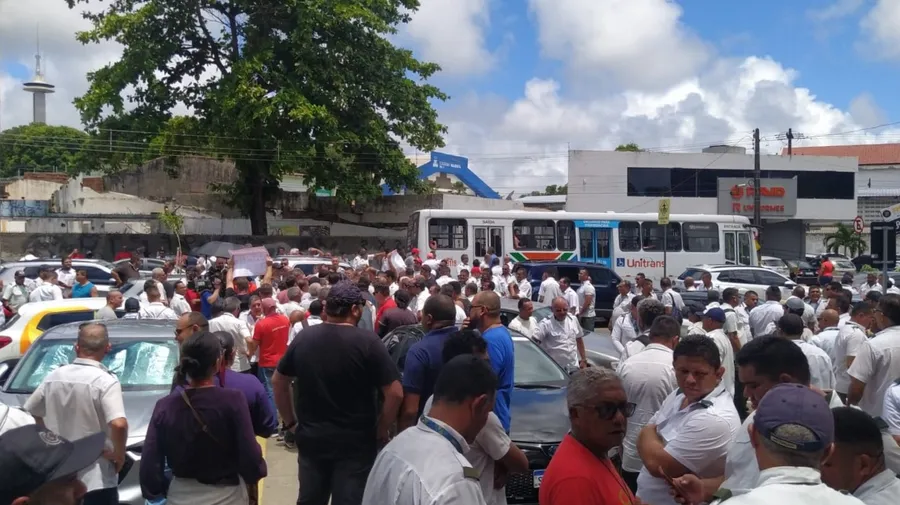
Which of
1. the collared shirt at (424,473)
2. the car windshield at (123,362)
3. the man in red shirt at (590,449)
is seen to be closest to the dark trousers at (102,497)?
the collared shirt at (424,473)

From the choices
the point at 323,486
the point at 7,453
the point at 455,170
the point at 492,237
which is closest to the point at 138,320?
the point at 323,486

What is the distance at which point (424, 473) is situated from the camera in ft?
8.68

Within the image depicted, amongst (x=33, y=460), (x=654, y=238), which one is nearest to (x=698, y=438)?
(x=33, y=460)

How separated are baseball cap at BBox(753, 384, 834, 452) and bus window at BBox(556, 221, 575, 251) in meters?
23.4

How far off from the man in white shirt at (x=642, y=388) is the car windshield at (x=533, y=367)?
8.21ft

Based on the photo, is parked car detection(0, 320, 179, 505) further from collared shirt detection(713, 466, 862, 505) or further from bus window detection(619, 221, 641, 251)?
bus window detection(619, 221, 641, 251)

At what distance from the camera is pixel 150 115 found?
30.3 m

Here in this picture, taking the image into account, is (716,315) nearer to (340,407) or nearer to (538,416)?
(538,416)

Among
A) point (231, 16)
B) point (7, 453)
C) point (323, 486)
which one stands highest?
point (231, 16)

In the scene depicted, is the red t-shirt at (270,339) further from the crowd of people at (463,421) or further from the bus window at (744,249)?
the bus window at (744,249)

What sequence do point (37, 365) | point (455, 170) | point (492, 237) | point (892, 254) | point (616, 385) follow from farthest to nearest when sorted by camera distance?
point (455, 170), point (492, 237), point (892, 254), point (37, 365), point (616, 385)

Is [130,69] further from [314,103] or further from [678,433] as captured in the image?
[678,433]

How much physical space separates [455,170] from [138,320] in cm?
4782

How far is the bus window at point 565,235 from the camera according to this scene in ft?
84.9
